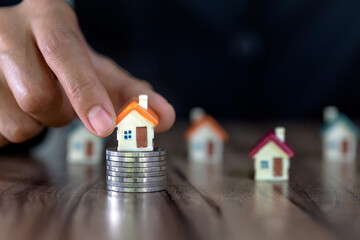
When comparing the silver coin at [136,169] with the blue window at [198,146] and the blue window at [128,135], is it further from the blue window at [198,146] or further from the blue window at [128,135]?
the blue window at [198,146]

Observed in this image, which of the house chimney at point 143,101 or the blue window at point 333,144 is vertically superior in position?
the house chimney at point 143,101

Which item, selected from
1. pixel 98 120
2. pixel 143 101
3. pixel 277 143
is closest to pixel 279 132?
pixel 277 143

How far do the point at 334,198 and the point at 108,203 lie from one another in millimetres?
525

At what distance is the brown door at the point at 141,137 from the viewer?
128cm

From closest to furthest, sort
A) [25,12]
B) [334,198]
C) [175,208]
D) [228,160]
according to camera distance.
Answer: [175,208], [334,198], [25,12], [228,160]

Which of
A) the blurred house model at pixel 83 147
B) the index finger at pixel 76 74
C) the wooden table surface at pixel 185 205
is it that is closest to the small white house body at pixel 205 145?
the wooden table surface at pixel 185 205

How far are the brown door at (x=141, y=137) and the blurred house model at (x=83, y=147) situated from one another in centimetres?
61

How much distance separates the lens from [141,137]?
1281 millimetres

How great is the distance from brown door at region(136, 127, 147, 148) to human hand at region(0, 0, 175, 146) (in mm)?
96

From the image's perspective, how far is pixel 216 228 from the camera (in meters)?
0.89

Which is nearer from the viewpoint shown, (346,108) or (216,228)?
(216,228)

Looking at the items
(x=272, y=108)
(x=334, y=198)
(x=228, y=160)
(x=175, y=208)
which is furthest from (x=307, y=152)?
(x=272, y=108)

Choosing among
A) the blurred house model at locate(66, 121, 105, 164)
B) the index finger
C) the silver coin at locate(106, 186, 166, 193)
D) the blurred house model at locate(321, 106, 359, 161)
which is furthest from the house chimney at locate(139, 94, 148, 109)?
the blurred house model at locate(321, 106, 359, 161)

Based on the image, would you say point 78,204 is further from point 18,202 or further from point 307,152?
point 307,152
